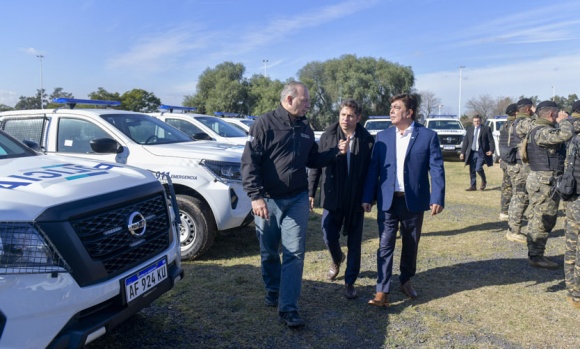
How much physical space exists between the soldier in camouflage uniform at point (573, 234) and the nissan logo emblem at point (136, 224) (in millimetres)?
3770

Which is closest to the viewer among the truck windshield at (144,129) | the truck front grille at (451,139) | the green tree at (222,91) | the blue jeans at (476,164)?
the truck windshield at (144,129)

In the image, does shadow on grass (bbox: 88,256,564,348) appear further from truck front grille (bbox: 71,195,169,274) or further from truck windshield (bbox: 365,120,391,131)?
truck windshield (bbox: 365,120,391,131)

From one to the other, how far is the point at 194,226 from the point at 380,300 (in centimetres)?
229

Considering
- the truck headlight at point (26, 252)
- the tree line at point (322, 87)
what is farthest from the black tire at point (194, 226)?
the tree line at point (322, 87)

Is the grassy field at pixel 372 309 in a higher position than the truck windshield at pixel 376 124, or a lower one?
lower

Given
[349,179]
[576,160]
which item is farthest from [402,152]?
[576,160]

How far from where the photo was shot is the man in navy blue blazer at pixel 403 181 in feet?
12.7

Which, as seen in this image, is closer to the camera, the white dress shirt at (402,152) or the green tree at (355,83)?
the white dress shirt at (402,152)

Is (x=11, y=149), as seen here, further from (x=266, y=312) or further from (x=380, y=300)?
(x=380, y=300)

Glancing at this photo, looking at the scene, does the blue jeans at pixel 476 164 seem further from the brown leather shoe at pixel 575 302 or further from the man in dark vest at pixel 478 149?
the brown leather shoe at pixel 575 302

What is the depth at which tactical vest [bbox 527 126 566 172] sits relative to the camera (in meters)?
5.07

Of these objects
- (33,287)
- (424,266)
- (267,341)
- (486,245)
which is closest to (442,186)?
(424,266)

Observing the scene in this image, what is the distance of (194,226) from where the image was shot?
500 cm

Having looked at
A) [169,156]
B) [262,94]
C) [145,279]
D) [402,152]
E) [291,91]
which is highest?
[262,94]
